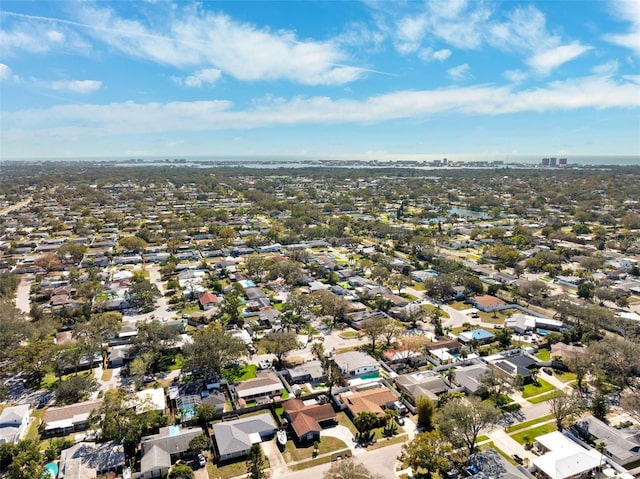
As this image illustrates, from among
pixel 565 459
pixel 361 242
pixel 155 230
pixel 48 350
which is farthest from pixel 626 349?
pixel 155 230

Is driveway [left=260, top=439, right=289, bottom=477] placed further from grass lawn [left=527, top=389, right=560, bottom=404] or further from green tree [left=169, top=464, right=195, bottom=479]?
grass lawn [left=527, top=389, right=560, bottom=404]

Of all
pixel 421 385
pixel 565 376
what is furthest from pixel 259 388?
pixel 565 376

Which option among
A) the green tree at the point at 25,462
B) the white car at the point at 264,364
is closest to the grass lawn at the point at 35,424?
the green tree at the point at 25,462

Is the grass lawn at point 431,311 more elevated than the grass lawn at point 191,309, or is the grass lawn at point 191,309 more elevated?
the grass lawn at point 431,311

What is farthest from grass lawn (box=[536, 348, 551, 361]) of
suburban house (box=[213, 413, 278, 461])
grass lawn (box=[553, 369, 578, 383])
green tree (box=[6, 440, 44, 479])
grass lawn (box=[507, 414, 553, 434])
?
green tree (box=[6, 440, 44, 479])

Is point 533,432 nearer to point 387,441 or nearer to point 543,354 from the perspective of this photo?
point 387,441

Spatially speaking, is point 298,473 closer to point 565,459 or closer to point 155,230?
point 565,459

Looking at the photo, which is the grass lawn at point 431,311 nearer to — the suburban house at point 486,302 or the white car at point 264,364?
the suburban house at point 486,302
